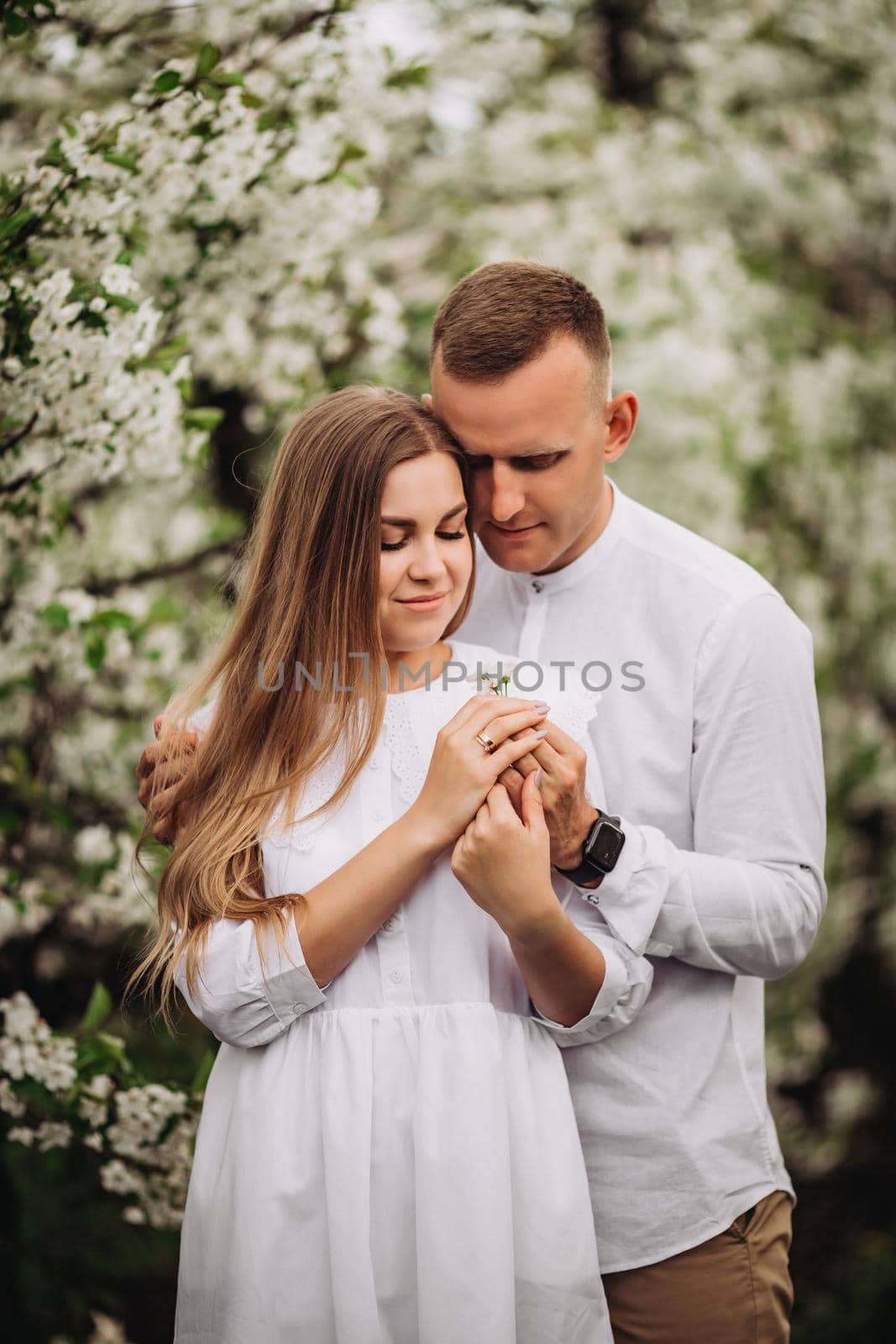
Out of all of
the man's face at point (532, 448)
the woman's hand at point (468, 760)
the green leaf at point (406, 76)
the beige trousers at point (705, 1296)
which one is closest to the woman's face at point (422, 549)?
the man's face at point (532, 448)

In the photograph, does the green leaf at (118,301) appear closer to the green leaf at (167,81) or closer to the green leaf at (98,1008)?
the green leaf at (167,81)

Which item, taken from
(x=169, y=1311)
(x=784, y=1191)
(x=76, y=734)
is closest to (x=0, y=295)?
(x=76, y=734)

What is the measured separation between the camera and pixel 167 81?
2.54 meters

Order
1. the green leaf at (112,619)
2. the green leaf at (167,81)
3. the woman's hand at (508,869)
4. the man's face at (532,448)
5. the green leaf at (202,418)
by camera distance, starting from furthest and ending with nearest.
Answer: the green leaf at (202,418)
the green leaf at (112,619)
the green leaf at (167,81)
the man's face at (532,448)
the woman's hand at (508,869)

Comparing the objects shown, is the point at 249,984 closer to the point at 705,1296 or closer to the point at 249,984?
the point at 249,984

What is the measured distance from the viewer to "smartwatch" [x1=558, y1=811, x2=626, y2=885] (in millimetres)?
1986

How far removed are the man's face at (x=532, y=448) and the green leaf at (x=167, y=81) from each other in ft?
2.87

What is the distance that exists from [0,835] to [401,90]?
7.67 ft

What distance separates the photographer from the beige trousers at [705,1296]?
7.04ft

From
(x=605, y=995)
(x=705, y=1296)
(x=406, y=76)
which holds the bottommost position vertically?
(x=705, y=1296)

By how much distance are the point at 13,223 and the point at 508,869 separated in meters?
1.53

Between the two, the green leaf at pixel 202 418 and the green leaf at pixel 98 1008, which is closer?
the green leaf at pixel 98 1008

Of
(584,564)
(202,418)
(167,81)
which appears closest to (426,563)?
(584,564)

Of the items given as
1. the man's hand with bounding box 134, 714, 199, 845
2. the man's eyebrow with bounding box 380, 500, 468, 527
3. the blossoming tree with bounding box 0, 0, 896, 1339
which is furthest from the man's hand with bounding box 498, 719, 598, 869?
the blossoming tree with bounding box 0, 0, 896, 1339
